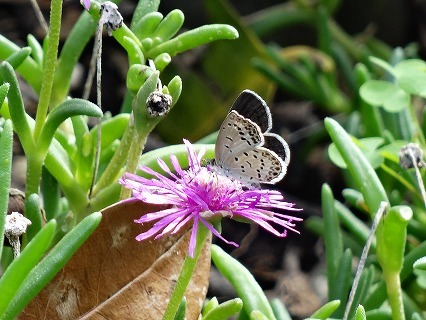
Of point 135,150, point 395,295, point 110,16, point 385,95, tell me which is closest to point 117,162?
point 135,150

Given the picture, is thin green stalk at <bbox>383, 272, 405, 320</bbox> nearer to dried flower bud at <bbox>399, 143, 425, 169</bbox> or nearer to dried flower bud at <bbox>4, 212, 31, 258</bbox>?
dried flower bud at <bbox>399, 143, 425, 169</bbox>

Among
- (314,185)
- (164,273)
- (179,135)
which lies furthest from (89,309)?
(314,185)

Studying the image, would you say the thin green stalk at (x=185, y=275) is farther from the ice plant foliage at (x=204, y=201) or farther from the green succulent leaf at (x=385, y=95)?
the green succulent leaf at (x=385, y=95)

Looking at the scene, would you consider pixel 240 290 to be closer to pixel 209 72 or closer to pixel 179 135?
pixel 179 135

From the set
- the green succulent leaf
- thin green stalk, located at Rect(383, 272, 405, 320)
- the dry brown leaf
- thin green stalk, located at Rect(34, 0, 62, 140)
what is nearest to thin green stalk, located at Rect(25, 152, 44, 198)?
thin green stalk, located at Rect(34, 0, 62, 140)

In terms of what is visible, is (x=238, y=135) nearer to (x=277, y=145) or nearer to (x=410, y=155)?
(x=277, y=145)

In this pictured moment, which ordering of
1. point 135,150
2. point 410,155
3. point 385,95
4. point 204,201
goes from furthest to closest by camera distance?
1. point 385,95
2. point 410,155
3. point 135,150
4. point 204,201
